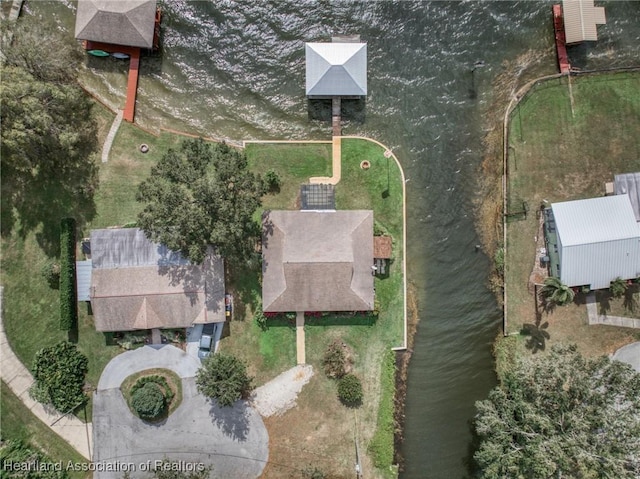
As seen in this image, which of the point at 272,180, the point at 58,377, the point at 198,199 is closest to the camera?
the point at 198,199

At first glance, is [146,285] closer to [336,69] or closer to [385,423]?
[385,423]

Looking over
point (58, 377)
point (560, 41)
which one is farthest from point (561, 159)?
point (58, 377)

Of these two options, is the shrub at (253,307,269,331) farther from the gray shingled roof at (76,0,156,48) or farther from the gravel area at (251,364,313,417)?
the gray shingled roof at (76,0,156,48)

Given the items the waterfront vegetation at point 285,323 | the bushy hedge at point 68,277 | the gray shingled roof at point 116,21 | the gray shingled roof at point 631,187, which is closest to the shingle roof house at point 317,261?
the waterfront vegetation at point 285,323

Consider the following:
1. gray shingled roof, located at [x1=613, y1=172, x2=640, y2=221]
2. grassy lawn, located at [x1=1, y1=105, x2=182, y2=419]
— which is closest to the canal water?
grassy lawn, located at [x1=1, y1=105, x2=182, y2=419]

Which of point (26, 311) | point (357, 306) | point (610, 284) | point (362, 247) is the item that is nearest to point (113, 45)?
point (26, 311)

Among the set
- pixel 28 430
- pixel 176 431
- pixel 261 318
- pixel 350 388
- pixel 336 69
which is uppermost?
pixel 336 69
